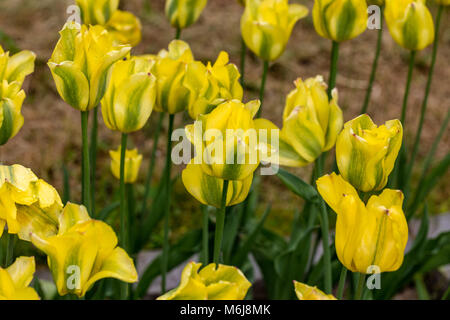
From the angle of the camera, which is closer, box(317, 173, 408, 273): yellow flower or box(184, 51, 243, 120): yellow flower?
box(317, 173, 408, 273): yellow flower

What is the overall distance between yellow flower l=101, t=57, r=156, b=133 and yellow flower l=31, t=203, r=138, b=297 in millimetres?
174

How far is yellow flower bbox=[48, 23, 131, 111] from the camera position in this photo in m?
0.73

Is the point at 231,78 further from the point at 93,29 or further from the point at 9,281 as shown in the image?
the point at 9,281

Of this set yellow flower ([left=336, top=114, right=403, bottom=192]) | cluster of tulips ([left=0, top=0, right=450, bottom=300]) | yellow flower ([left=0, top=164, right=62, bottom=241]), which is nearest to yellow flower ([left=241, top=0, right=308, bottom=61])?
cluster of tulips ([left=0, top=0, right=450, bottom=300])

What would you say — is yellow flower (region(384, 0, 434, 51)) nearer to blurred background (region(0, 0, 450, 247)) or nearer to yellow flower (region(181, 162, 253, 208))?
yellow flower (region(181, 162, 253, 208))

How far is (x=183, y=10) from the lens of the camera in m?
1.17

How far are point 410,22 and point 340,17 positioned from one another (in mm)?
142

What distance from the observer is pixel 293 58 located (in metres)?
2.58

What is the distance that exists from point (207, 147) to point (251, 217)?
0.72 meters

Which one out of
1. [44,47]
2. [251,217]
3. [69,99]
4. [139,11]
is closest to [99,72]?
[69,99]

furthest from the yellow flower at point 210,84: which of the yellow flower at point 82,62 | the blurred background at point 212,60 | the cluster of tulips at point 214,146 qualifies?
the blurred background at point 212,60

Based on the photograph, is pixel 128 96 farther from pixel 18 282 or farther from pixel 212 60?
pixel 212 60

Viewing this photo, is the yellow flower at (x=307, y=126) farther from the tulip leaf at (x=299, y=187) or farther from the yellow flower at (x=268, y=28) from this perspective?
the yellow flower at (x=268, y=28)

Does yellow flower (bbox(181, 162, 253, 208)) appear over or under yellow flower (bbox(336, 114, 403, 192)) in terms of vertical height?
under
